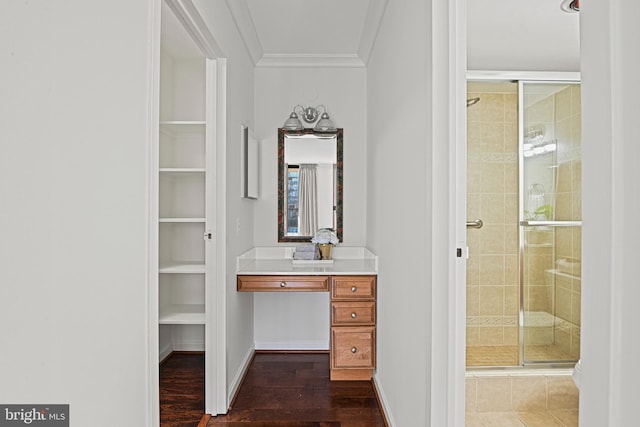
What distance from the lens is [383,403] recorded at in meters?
2.62

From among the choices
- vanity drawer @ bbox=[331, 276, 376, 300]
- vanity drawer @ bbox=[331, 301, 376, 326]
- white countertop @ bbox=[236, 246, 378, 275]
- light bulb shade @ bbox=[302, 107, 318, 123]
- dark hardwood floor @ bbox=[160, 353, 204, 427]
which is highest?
light bulb shade @ bbox=[302, 107, 318, 123]

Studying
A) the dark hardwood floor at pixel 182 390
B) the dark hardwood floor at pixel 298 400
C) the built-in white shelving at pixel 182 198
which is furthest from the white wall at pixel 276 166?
the dark hardwood floor at pixel 182 390

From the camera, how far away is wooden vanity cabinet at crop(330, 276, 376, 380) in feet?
10.2

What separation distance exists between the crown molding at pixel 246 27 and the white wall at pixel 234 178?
0.05 meters

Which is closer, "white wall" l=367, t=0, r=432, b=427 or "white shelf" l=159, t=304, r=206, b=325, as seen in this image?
"white wall" l=367, t=0, r=432, b=427

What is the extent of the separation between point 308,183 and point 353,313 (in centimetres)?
132

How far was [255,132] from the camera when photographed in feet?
12.6

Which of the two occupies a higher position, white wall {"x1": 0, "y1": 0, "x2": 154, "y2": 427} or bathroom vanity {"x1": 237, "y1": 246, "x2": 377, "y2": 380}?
white wall {"x1": 0, "y1": 0, "x2": 154, "y2": 427}

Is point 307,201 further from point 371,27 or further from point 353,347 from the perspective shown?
point 371,27

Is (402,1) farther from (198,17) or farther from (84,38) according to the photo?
(84,38)

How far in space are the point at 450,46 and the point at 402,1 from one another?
0.78 m

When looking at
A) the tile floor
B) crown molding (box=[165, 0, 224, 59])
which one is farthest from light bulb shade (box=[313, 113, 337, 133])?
the tile floor

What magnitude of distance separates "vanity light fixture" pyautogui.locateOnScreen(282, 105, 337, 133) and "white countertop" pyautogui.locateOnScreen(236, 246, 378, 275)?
110 cm

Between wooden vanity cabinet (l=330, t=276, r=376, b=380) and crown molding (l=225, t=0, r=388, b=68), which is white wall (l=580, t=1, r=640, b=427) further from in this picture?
wooden vanity cabinet (l=330, t=276, r=376, b=380)
